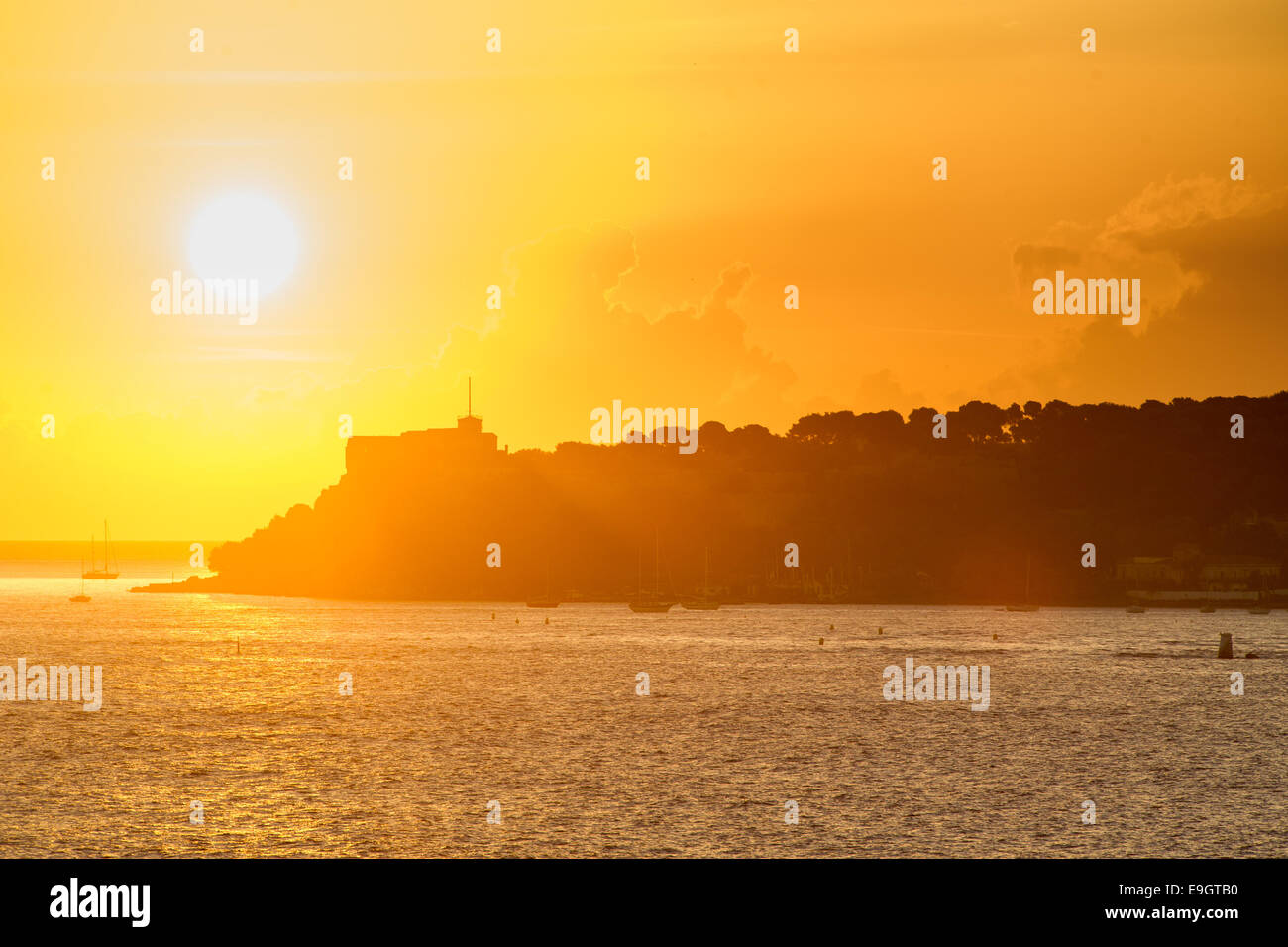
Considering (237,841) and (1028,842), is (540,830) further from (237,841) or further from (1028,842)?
(1028,842)

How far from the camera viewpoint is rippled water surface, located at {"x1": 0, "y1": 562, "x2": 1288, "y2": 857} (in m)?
47.0

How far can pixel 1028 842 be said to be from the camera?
46469 millimetres

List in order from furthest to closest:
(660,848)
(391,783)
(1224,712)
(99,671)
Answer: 1. (99,671)
2. (1224,712)
3. (391,783)
4. (660,848)

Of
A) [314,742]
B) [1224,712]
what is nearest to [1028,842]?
[314,742]

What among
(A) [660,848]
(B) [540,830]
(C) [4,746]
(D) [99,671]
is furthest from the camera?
(D) [99,671]

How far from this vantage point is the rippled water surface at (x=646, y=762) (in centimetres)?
4703

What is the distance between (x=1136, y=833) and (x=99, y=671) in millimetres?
109386

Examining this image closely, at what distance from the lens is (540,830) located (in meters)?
47.8

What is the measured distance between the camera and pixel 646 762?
67.3m

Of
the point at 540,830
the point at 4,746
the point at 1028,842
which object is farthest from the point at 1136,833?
the point at 4,746

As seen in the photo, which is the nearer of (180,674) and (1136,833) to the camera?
(1136,833)
